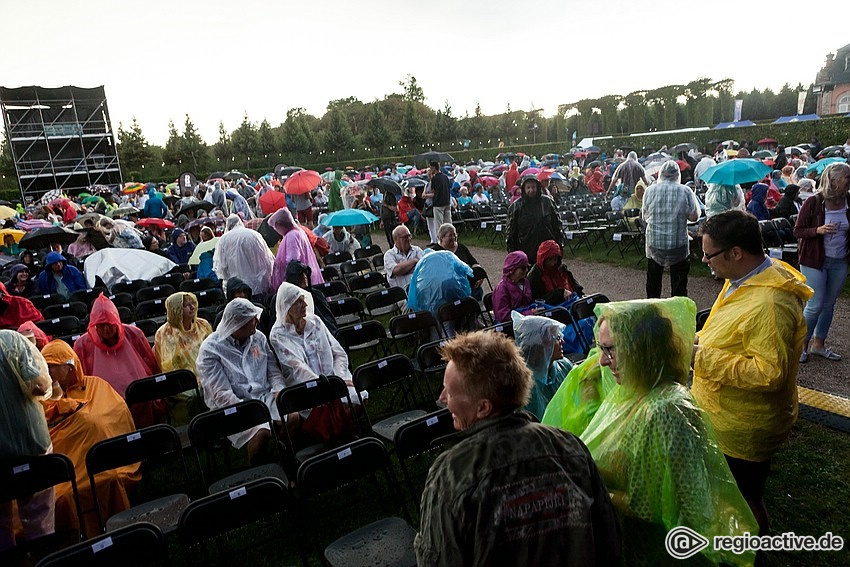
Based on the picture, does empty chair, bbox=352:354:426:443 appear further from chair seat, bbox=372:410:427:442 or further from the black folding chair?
the black folding chair

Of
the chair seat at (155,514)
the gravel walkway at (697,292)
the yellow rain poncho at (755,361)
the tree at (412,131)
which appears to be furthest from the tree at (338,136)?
the yellow rain poncho at (755,361)

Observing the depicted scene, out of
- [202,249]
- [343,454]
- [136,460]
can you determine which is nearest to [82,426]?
[136,460]

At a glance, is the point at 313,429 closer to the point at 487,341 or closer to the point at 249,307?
the point at 249,307

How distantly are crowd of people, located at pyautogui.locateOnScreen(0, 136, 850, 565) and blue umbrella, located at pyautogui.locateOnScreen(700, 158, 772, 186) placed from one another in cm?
214

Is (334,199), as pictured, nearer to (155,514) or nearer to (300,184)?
(300,184)

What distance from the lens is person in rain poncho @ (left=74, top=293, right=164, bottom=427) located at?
4844 mm

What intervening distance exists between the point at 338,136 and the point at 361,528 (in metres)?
46.2

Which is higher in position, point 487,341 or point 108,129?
point 108,129

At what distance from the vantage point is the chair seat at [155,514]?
335 cm

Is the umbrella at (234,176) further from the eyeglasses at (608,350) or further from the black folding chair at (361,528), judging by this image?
the eyeglasses at (608,350)

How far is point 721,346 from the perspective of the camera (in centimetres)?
251

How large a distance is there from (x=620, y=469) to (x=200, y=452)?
13.8 ft

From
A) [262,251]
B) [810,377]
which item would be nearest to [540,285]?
[810,377]

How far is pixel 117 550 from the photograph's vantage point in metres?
2.47
